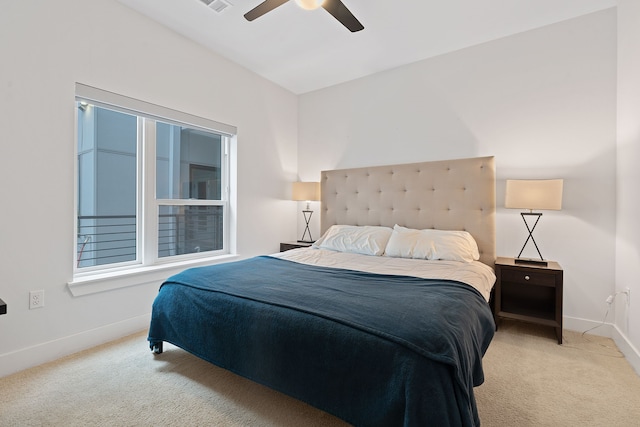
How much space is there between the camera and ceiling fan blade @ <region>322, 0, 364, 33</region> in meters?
2.00

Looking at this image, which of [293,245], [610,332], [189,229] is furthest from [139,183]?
[610,332]

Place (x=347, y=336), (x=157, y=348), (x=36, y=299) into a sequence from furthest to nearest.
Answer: (x=157, y=348)
(x=36, y=299)
(x=347, y=336)

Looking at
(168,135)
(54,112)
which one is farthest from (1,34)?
(168,135)

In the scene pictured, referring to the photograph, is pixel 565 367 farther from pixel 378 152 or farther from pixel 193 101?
pixel 193 101

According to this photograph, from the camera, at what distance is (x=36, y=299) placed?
213cm

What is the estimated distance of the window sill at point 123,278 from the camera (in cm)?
234

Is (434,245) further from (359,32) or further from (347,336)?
(359,32)

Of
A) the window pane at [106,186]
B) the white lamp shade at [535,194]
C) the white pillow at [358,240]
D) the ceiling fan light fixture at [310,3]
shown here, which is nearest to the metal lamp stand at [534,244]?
the white lamp shade at [535,194]

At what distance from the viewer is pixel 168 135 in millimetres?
3084

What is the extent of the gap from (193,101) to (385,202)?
234 cm

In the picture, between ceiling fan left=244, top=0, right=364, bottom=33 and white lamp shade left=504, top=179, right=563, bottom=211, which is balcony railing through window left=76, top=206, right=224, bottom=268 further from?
white lamp shade left=504, top=179, right=563, bottom=211

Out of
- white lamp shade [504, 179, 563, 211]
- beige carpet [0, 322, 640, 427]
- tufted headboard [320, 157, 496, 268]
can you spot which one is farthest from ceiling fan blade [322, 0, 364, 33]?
beige carpet [0, 322, 640, 427]

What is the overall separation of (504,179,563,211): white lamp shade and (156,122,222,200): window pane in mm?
3040

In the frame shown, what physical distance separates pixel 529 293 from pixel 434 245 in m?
1.03
